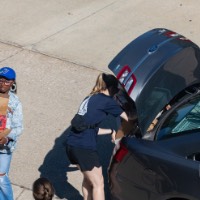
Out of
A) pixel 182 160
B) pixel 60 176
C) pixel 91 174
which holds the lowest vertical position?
pixel 60 176

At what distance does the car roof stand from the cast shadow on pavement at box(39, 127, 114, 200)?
157 cm

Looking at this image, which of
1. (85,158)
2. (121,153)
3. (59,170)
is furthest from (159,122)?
(59,170)

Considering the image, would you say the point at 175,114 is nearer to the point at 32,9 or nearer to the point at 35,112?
the point at 35,112

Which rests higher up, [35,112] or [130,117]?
[130,117]

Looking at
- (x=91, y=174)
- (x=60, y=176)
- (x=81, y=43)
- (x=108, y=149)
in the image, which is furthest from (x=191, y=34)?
(x=91, y=174)

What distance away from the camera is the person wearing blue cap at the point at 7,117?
6.05 m

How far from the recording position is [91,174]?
20.3 feet

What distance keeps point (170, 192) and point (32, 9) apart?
621 cm

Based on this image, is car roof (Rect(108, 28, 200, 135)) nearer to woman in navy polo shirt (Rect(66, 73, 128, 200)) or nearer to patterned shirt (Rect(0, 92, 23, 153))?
woman in navy polo shirt (Rect(66, 73, 128, 200))

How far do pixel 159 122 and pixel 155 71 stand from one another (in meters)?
0.56

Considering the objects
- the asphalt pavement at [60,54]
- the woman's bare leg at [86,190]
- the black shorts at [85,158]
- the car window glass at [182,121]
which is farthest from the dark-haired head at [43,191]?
the asphalt pavement at [60,54]

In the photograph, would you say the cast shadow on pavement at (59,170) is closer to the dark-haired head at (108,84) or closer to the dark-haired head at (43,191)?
the dark-haired head at (108,84)

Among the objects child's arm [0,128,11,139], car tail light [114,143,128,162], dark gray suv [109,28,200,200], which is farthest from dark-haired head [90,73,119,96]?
child's arm [0,128,11,139]

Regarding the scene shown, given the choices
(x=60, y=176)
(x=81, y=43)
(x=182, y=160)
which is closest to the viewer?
(x=182, y=160)
